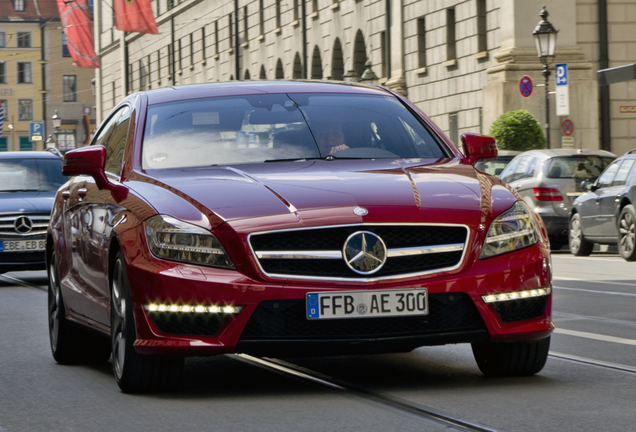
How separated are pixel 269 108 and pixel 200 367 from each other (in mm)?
1472

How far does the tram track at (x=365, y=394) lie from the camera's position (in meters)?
5.40

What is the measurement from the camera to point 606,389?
20.9 feet

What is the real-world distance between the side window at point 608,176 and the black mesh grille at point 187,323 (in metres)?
13.6

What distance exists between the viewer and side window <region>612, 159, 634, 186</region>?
18438 millimetres

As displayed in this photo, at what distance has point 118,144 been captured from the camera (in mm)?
7652

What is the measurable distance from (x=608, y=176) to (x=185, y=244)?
45.5ft

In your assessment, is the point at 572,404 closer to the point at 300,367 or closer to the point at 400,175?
the point at 400,175

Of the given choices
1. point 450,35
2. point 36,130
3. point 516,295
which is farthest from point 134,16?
point 516,295

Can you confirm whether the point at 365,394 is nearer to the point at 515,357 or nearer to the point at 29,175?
the point at 515,357

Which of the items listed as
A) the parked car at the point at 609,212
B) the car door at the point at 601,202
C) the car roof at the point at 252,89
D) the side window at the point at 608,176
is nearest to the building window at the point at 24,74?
the parked car at the point at 609,212

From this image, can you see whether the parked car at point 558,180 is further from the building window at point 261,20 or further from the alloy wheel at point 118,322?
the building window at point 261,20

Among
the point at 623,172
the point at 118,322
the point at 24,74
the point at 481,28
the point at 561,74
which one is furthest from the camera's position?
the point at 24,74

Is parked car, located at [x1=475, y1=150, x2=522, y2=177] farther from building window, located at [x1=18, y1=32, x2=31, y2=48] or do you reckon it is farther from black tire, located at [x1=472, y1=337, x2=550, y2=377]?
building window, located at [x1=18, y1=32, x2=31, y2=48]

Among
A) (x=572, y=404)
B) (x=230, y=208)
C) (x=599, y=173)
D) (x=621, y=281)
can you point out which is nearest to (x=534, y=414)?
(x=572, y=404)
